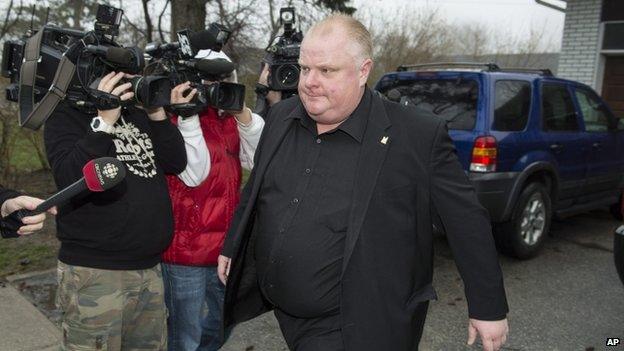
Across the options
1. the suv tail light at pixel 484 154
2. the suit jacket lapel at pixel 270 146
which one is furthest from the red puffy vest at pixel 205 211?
the suv tail light at pixel 484 154

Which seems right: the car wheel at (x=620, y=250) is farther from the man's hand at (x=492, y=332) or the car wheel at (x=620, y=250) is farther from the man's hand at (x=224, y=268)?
the man's hand at (x=224, y=268)

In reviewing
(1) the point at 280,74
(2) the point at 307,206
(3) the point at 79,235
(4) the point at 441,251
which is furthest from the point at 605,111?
(3) the point at 79,235

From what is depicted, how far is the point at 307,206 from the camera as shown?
84.4 inches

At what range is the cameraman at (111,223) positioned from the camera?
2.20m

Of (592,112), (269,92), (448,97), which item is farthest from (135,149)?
(592,112)

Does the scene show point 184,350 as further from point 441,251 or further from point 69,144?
point 441,251

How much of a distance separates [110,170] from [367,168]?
0.91m

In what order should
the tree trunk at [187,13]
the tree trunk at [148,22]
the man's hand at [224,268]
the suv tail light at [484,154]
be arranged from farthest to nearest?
1. the tree trunk at [148,22]
2. the tree trunk at [187,13]
3. the suv tail light at [484,154]
4. the man's hand at [224,268]

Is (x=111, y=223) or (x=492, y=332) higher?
(x=111, y=223)

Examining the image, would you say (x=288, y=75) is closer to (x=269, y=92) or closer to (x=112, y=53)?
(x=269, y=92)

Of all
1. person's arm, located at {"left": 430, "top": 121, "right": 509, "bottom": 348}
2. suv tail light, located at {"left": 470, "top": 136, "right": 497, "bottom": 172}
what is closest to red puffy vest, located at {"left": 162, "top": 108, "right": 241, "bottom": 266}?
person's arm, located at {"left": 430, "top": 121, "right": 509, "bottom": 348}

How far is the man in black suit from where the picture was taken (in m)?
2.07

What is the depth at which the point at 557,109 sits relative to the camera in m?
5.82

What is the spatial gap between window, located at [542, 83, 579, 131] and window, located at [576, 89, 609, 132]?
252 millimetres
